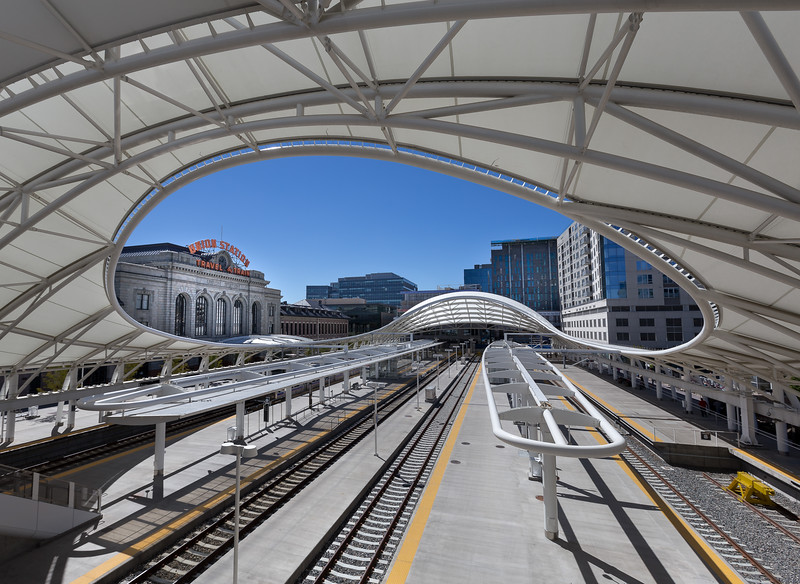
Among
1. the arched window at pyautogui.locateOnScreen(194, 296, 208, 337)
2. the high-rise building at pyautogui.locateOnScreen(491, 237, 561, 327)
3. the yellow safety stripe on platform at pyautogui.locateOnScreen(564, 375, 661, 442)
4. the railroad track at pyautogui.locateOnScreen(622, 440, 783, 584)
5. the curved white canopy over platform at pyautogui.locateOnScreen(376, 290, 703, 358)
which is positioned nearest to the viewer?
the railroad track at pyautogui.locateOnScreen(622, 440, 783, 584)

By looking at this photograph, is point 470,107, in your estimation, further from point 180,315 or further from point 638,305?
point 638,305

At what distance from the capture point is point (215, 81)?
9188 mm

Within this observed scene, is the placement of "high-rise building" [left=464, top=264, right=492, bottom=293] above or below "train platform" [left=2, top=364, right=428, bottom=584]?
above

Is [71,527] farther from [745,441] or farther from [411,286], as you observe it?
[411,286]

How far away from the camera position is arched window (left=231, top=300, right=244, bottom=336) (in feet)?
185

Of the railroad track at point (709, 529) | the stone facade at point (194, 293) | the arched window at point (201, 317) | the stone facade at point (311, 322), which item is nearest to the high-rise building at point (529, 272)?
the stone facade at point (311, 322)

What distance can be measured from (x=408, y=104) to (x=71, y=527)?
50.7 feet

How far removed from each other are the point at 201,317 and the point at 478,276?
13196 centimetres

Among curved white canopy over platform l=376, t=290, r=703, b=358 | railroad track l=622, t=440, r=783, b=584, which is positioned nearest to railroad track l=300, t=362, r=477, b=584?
railroad track l=622, t=440, r=783, b=584

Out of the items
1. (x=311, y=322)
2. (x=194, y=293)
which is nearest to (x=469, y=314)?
(x=311, y=322)

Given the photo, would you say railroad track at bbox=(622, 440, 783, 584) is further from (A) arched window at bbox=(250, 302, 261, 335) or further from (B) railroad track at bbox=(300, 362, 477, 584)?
(A) arched window at bbox=(250, 302, 261, 335)

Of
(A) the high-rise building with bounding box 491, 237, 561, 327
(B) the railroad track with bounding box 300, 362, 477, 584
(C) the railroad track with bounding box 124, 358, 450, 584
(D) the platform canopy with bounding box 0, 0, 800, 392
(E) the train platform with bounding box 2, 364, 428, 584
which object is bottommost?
(B) the railroad track with bounding box 300, 362, 477, 584

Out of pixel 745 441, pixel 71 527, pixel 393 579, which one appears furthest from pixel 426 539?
pixel 745 441

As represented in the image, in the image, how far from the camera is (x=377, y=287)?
178 metres
